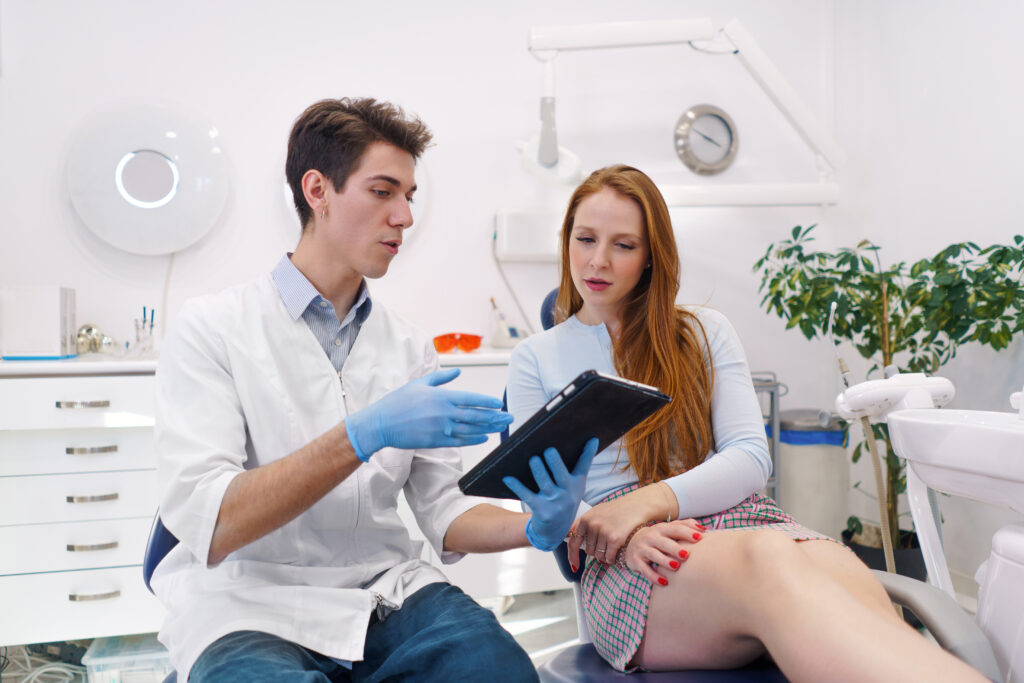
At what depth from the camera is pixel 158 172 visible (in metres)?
2.67

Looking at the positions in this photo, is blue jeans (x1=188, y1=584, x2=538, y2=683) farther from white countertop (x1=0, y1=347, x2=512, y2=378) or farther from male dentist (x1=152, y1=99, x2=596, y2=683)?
white countertop (x1=0, y1=347, x2=512, y2=378)

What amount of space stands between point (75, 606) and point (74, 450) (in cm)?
44

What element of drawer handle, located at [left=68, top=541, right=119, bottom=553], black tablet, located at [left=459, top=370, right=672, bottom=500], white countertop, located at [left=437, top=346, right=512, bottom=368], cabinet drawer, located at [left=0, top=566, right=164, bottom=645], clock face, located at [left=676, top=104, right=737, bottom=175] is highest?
clock face, located at [left=676, top=104, right=737, bottom=175]

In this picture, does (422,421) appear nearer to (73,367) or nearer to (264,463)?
(264,463)

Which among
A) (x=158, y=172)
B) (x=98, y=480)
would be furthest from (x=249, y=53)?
(x=98, y=480)

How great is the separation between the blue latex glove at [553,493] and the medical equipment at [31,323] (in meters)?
1.87

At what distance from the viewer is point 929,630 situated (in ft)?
3.21

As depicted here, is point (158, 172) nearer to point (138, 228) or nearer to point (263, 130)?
point (138, 228)

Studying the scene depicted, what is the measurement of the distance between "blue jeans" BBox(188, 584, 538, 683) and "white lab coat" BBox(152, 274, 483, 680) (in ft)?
0.11

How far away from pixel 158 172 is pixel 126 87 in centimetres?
34

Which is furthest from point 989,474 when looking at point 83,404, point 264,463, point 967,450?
point 83,404

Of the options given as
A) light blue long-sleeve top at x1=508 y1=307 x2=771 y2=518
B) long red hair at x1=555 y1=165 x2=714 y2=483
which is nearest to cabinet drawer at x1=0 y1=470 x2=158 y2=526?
light blue long-sleeve top at x1=508 y1=307 x2=771 y2=518

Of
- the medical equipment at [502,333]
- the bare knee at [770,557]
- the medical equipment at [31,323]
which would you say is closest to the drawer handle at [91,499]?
the medical equipment at [31,323]

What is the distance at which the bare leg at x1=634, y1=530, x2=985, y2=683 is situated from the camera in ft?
2.68
